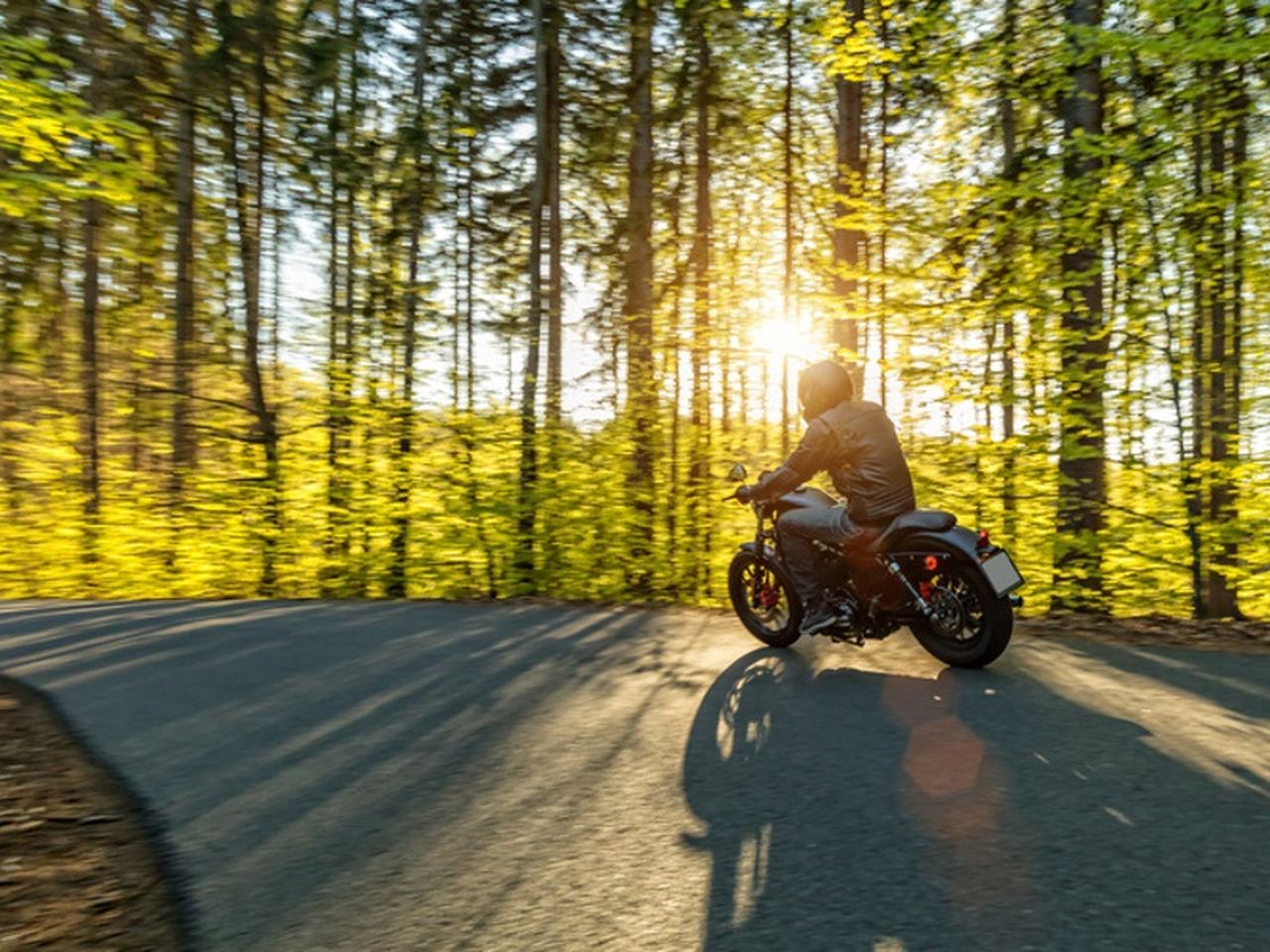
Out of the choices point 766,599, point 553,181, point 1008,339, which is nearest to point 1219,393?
point 1008,339

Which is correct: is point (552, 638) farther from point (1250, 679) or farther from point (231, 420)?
point (231, 420)

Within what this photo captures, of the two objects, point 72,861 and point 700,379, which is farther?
point 700,379

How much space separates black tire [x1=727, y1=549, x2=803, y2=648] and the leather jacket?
2.51ft

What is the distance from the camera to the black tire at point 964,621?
583 centimetres

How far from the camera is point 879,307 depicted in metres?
A: 10.7

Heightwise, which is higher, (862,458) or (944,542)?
(862,458)

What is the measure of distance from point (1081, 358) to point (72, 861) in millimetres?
9282

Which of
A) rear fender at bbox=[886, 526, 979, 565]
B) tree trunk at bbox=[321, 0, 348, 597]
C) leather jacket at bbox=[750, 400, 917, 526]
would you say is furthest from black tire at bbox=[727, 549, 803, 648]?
tree trunk at bbox=[321, 0, 348, 597]

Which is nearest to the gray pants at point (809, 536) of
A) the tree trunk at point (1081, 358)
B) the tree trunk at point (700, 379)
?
the tree trunk at point (1081, 358)

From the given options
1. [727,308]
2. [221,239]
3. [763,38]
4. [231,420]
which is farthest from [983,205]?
[221,239]

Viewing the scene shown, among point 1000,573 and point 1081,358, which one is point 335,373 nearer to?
point 1081,358

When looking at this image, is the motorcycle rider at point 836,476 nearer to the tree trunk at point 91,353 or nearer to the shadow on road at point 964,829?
the shadow on road at point 964,829

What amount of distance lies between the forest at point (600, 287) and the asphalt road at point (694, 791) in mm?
4255

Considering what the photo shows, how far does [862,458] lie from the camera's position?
254 inches
